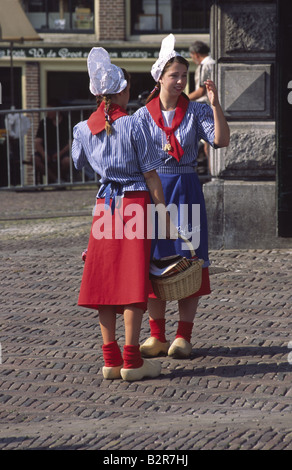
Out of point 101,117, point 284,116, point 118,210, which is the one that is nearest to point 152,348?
point 118,210

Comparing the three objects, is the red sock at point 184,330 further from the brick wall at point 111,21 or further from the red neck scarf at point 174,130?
the brick wall at point 111,21

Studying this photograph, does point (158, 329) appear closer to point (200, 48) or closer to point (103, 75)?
point (103, 75)

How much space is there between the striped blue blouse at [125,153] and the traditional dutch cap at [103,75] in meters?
0.18

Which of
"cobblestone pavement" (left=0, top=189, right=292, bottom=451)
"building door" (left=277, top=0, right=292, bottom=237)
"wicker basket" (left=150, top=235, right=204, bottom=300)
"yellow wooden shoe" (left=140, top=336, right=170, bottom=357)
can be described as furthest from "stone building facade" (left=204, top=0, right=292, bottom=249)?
"wicker basket" (left=150, top=235, right=204, bottom=300)

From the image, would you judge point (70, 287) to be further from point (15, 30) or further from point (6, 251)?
point (15, 30)

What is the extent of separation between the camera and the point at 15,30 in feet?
56.9

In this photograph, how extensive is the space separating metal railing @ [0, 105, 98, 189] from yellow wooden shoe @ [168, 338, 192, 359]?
8.59m

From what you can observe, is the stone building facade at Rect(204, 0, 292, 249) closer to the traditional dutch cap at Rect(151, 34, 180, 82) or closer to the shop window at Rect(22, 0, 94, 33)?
the traditional dutch cap at Rect(151, 34, 180, 82)

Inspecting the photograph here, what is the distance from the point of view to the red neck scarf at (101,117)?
18.6ft

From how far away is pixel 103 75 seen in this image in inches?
222

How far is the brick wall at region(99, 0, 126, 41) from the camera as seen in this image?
2115 centimetres

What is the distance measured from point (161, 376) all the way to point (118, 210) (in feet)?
3.19

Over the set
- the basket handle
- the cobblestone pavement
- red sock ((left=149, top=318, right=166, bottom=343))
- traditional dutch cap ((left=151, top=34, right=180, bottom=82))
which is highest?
traditional dutch cap ((left=151, top=34, right=180, bottom=82))
